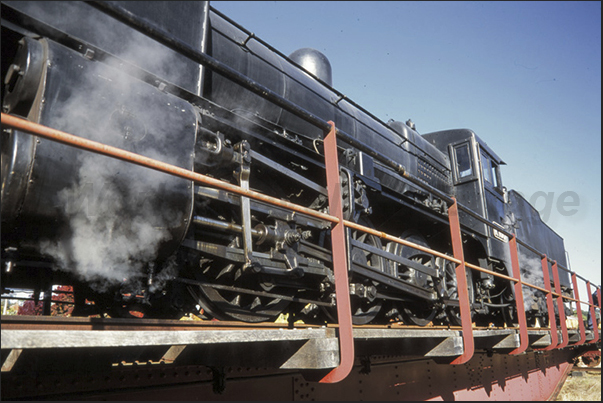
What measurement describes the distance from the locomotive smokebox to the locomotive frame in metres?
0.93

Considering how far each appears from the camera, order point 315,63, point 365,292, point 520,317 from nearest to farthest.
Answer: point 365,292 < point 520,317 < point 315,63

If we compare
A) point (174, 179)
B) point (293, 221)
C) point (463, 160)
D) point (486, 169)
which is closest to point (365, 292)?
point (293, 221)

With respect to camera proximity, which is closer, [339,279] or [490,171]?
[339,279]

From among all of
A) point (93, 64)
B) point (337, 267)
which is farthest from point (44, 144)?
point (337, 267)

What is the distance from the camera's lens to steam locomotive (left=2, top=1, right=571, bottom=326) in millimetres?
A: 1564

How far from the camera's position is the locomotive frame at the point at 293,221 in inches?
71.1

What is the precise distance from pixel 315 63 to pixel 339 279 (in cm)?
381

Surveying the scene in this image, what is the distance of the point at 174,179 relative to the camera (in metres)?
1.85

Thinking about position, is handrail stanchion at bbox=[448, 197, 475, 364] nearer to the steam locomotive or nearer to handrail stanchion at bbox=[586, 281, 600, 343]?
the steam locomotive

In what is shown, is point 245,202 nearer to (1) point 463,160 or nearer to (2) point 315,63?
(2) point 315,63

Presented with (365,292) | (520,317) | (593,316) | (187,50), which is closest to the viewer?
(187,50)

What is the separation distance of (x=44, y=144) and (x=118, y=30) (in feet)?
2.30

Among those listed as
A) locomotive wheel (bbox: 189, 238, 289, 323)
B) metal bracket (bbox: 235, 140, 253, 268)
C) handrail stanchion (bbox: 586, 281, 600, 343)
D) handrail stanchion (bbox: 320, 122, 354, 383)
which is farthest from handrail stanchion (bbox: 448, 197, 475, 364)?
handrail stanchion (bbox: 586, 281, 600, 343)

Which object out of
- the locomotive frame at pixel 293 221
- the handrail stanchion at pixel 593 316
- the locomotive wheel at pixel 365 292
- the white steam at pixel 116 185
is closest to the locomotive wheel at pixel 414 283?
the locomotive frame at pixel 293 221
